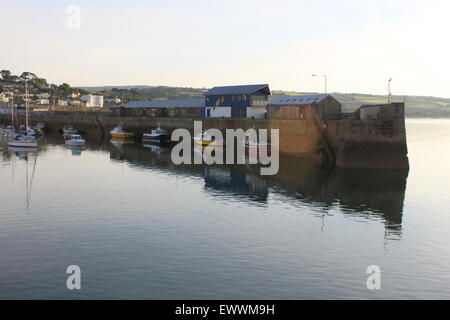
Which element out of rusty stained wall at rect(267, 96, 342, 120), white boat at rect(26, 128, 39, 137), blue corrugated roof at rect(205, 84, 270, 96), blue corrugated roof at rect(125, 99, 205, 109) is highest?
blue corrugated roof at rect(205, 84, 270, 96)

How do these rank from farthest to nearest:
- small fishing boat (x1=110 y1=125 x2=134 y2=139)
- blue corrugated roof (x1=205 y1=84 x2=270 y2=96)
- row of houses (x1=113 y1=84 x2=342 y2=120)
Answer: small fishing boat (x1=110 y1=125 x2=134 y2=139)
blue corrugated roof (x1=205 y1=84 x2=270 y2=96)
row of houses (x1=113 y1=84 x2=342 y2=120)

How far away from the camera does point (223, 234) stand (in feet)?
89.0

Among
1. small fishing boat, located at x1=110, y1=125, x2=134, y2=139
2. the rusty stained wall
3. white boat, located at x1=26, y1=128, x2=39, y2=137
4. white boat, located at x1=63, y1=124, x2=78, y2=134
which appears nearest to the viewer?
the rusty stained wall

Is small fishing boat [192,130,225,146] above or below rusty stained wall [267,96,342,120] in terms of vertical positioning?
below

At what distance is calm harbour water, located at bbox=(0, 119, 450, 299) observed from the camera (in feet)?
64.5

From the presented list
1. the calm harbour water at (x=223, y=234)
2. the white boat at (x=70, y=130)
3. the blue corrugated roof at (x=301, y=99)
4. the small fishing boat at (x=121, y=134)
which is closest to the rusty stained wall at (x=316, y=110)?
the blue corrugated roof at (x=301, y=99)

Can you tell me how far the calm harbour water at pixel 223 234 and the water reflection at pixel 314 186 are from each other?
0.17 metres

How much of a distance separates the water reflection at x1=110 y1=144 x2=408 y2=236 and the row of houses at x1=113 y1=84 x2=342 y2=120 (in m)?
8.98

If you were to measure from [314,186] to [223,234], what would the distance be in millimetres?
18970

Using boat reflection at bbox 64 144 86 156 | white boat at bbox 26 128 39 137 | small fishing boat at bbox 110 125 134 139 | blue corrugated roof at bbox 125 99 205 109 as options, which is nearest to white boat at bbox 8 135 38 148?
boat reflection at bbox 64 144 86 156

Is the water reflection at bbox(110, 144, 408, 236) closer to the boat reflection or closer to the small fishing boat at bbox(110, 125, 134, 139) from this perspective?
the boat reflection
